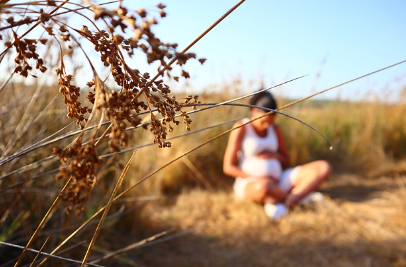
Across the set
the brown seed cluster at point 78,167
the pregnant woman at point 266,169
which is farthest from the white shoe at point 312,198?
the brown seed cluster at point 78,167

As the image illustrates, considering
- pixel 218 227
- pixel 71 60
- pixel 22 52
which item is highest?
pixel 71 60

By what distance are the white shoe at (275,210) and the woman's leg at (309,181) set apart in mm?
154

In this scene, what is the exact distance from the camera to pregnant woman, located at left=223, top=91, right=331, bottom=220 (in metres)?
3.32

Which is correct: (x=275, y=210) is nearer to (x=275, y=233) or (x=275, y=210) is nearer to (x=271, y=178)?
(x=275, y=233)

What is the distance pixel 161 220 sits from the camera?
2777 millimetres

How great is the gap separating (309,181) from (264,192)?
1.48 ft

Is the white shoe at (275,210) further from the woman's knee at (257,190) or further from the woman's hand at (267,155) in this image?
the woman's hand at (267,155)

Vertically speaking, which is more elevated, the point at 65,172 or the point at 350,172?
the point at 65,172

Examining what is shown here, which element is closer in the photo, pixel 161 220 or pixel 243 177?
pixel 161 220

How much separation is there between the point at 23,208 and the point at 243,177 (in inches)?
85.6

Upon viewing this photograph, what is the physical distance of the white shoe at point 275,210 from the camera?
10.2ft

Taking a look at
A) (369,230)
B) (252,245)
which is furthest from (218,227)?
(369,230)

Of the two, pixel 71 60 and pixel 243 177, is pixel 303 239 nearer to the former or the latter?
pixel 243 177

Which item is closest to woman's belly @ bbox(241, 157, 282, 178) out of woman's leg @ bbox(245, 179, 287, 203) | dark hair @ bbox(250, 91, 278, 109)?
woman's leg @ bbox(245, 179, 287, 203)
